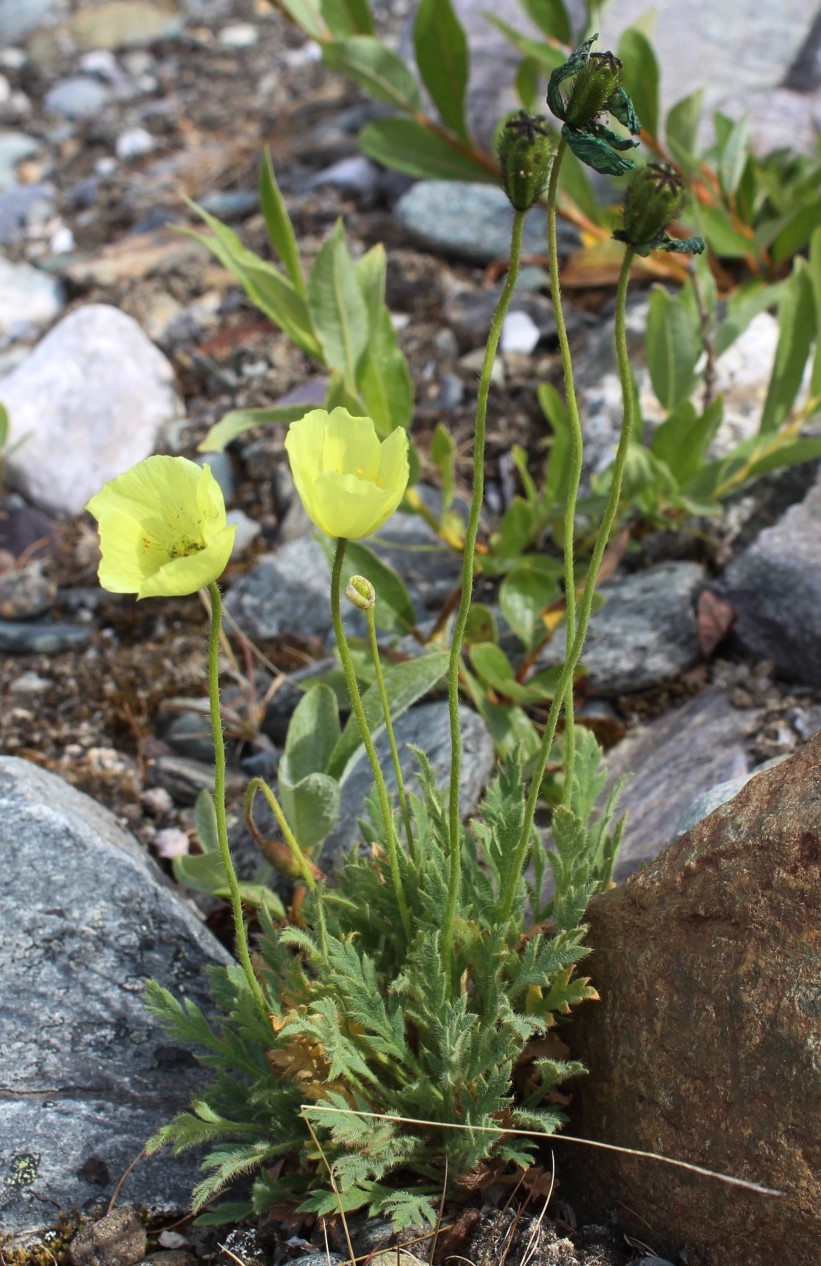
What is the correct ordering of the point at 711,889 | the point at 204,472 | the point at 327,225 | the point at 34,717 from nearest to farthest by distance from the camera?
the point at 204,472
the point at 711,889
the point at 34,717
the point at 327,225

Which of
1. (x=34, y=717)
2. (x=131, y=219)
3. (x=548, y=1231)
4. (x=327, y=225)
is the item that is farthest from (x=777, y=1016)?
(x=131, y=219)

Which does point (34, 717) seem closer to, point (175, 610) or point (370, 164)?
point (175, 610)

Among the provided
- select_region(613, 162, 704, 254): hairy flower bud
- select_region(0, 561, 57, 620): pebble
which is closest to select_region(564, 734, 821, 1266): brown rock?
select_region(613, 162, 704, 254): hairy flower bud

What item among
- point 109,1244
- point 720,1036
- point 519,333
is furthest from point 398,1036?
point 519,333

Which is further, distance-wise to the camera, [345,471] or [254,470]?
[254,470]

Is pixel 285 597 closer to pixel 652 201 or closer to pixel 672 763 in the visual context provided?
pixel 672 763

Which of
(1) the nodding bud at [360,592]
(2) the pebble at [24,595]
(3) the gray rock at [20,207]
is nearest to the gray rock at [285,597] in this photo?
(2) the pebble at [24,595]

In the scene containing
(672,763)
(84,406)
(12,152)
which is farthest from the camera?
(12,152)
